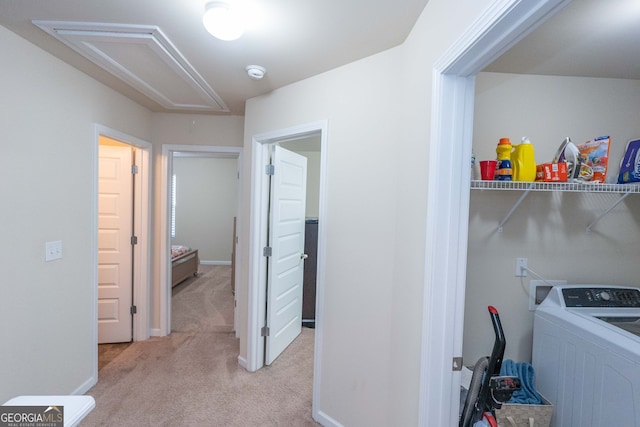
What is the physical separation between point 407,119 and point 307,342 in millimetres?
2558

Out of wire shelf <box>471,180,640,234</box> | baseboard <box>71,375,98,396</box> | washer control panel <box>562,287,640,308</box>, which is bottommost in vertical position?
baseboard <box>71,375,98,396</box>

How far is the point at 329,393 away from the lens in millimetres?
1996

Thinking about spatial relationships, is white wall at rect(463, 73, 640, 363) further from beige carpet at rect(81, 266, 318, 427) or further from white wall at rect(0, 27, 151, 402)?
white wall at rect(0, 27, 151, 402)

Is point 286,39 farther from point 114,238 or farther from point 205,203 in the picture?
point 205,203

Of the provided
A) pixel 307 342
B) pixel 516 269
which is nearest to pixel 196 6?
pixel 516 269

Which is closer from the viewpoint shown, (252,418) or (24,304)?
(24,304)

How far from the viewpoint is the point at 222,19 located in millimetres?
1371

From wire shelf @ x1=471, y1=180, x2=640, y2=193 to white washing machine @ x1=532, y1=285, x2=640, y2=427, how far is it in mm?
564

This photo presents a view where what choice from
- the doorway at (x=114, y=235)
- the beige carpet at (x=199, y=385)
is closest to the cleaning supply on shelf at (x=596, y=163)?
the beige carpet at (x=199, y=385)

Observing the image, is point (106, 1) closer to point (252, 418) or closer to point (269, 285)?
point (269, 285)

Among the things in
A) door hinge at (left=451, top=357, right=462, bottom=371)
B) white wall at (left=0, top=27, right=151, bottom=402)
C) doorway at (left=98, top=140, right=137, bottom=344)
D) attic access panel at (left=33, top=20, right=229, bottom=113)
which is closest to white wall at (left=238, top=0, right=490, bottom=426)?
door hinge at (left=451, top=357, right=462, bottom=371)

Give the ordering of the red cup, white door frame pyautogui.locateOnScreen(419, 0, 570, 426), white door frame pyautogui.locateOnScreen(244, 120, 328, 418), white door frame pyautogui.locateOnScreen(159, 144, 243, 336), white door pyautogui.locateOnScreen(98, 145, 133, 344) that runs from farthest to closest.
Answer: white door frame pyautogui.locateOnScreen(159, 144, 243, 336) < white door pyautogui.locateOnScreen(98, 145, 133, 344) < white door frame pyautogui.locateOnScreen(244, 120, 328, 418) < the red cup < white door frame pyautogui.locateOnScreen(419, 0, 570, 426)

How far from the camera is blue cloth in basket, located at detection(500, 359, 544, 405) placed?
155cm

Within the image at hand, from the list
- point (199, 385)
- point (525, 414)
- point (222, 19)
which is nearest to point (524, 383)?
point (525, 414)
